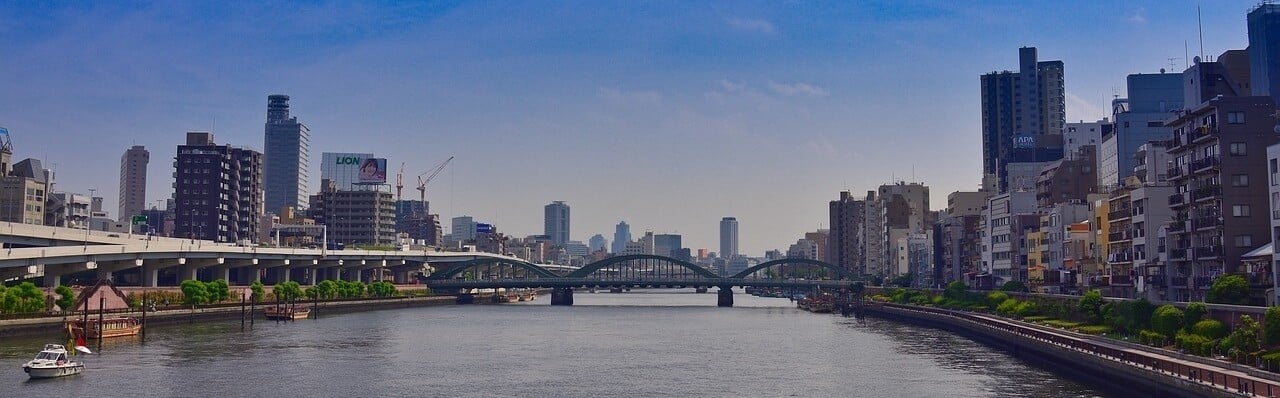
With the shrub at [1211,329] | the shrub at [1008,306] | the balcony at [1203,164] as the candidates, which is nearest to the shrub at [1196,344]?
the shrub at [1211,329]

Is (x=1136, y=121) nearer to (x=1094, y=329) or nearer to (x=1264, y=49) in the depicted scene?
(x=1264, y=49)

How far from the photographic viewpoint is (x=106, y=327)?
268 ft

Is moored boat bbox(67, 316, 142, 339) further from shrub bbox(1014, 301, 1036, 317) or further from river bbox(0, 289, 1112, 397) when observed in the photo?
shrub bbox(1014, 301, 1036, 317)

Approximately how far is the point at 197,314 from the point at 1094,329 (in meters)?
80.6

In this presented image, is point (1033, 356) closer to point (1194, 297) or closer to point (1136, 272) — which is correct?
point (1194, 297)

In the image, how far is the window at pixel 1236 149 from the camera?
68.6 m

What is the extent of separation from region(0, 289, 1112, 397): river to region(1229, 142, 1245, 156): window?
1816cm

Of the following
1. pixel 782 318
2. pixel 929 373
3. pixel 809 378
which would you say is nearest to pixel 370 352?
pixel 809 378

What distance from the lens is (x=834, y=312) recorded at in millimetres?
169750

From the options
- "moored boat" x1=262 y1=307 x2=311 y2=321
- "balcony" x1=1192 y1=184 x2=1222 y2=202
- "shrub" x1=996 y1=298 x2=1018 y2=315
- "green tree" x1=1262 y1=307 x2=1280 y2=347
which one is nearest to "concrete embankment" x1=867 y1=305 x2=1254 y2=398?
"shrub" x1=996 y1=298 x2=1018 y2=315

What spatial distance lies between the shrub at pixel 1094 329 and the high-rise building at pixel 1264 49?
114 ft

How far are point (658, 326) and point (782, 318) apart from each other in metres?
28.7

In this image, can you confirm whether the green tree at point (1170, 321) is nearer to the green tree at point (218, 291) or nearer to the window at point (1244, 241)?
the window at point (1244, 241)

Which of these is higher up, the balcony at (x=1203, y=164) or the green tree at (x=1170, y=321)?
the balcony at (x=1203, y=164)
